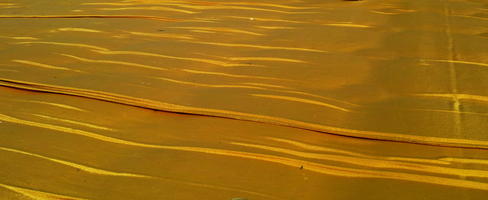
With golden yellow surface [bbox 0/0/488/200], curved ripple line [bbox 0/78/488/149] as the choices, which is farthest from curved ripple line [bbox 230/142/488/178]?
curved ripple line [bbox 0/78/488/149]

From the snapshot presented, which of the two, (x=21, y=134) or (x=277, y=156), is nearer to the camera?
(x=277, y=156)

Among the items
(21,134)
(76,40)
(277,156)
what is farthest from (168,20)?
Result: (277,156)

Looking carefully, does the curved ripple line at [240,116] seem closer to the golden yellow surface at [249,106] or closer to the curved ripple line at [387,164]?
the golden yellow surface at [249,106]

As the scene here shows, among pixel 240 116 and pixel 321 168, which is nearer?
pixel 321 168

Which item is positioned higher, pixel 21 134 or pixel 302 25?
pixel 302 25

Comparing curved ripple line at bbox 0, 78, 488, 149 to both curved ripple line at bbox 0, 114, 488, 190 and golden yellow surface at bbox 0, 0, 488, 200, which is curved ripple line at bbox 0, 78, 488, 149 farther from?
curved ripple line at bbox 0, 114, 488, 190

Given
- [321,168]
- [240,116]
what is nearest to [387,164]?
[321,168]

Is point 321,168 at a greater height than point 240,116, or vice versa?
point 240,116

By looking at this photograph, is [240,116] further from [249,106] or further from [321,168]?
[321,168]

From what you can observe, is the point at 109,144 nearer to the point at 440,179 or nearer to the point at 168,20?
the point at 440,179
